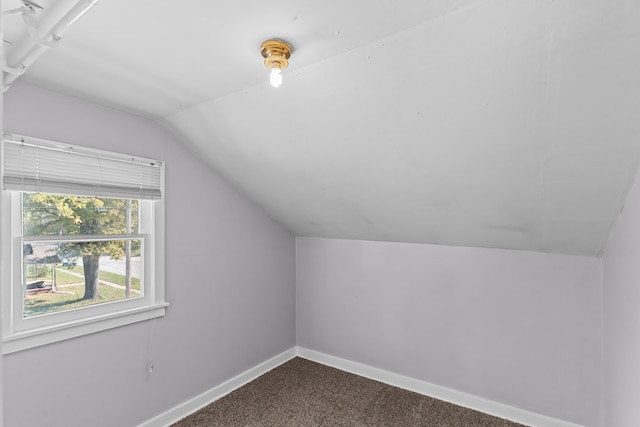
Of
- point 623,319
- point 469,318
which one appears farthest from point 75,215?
point 623,319

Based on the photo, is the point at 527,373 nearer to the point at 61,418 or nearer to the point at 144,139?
the point at 61,418

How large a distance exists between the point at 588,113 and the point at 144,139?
96.0 inches

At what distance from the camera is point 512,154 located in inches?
69.1

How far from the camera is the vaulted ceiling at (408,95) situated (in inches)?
51.3

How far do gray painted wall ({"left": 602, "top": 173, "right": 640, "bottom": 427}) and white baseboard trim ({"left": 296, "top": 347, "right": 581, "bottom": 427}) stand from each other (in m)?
0.44

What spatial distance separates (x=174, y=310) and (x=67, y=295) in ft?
2.16

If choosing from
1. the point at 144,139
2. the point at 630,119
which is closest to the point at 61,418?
the point at 144,139

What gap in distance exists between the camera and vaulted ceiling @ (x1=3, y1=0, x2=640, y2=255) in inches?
51.3

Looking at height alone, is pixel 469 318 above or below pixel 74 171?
below

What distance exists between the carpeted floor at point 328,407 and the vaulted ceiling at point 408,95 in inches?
50.4

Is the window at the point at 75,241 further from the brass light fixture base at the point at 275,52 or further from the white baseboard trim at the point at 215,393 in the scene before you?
the brass light fixture base at the point at 275,52

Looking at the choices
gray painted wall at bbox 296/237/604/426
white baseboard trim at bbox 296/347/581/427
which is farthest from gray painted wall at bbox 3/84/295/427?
gray painted wall at bbox 296/237/604/426

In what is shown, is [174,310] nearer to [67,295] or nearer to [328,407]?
[67,295]

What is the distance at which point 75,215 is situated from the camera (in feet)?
7.01
